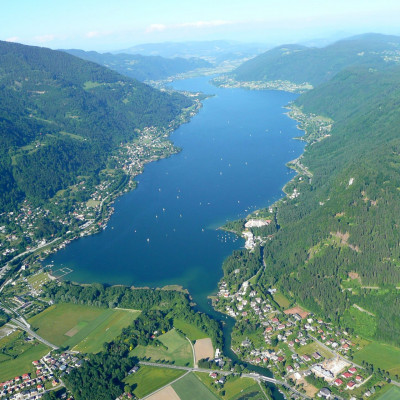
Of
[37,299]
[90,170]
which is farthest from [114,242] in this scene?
[90,170]

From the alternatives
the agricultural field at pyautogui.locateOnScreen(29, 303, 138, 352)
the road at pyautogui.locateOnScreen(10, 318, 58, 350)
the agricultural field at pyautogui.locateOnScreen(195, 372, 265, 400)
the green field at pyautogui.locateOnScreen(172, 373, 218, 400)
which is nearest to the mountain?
the road at pyautogui.locateOnScreen(10, 318, 58, 350)

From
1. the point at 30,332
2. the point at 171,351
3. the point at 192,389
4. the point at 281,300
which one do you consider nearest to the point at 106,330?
the point at 171,351

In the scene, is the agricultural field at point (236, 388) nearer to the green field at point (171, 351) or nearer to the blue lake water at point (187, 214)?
the green field at point (171, 351)

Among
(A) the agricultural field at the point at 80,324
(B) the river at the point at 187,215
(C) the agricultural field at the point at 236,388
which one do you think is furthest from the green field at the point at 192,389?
(A) the agricultural field at the point at 80,324

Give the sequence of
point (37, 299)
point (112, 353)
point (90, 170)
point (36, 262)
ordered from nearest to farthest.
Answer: point (112, 353) < point (37, 299) < point (36, 262) < point (90, 170)

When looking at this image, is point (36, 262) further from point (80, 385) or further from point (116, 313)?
point (80, 385)

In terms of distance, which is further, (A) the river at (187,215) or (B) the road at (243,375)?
(A) the river at (187,215)
